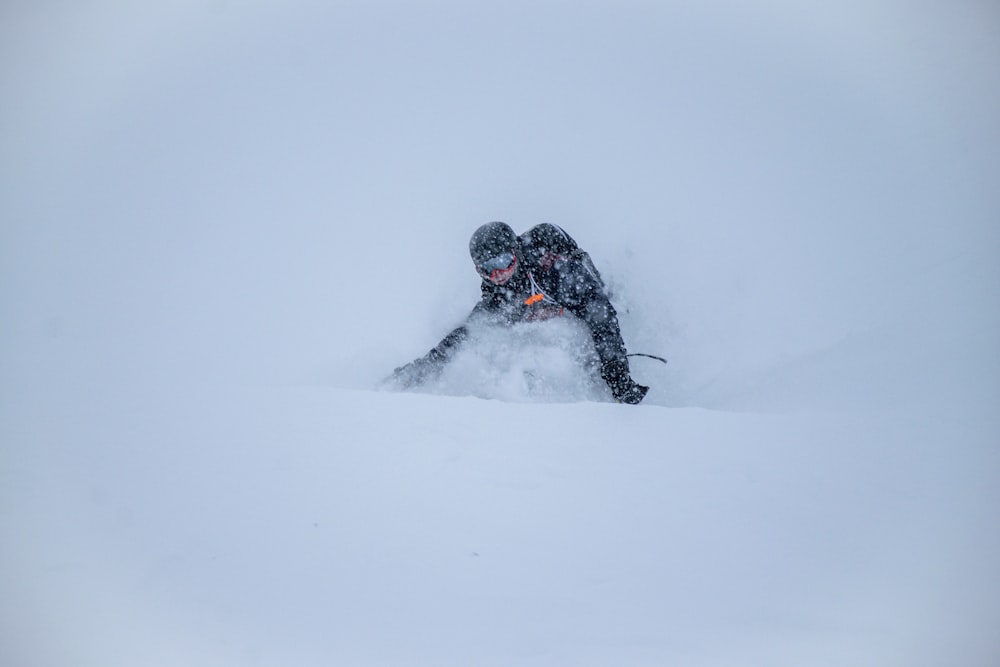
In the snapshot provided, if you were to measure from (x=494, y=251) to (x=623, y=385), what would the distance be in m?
1.02

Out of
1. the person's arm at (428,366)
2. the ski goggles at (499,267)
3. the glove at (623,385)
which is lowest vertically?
the glove at (623,385)

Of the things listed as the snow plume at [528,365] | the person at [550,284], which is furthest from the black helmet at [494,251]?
the snow plume at [528,365]

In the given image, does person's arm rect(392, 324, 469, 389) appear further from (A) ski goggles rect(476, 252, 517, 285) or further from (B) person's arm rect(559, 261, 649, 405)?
(B) person's arm rect(559, 261, 649, 405)

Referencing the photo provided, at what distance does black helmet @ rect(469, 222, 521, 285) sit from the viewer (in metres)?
2.52

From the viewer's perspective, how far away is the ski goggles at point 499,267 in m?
2.52

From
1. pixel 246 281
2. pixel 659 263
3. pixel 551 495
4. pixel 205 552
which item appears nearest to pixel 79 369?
pixel 246 281

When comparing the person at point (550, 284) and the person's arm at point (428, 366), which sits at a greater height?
the person at point (550, 284)

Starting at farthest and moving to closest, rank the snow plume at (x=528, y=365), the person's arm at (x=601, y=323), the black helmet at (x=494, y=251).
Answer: the snow plume at (x=528, y=365) → the person's arm at (x=601, y=323) → the black helmet at (x=494, y=251)

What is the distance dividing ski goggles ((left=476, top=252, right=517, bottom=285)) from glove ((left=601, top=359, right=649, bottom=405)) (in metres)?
0.76

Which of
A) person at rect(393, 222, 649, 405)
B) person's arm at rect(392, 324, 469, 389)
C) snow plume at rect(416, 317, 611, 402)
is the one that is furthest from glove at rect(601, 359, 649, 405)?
person's arm at rect(392, 324, 469, 389)

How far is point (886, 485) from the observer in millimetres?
2139

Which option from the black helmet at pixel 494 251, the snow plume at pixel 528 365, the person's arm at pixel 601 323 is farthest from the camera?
the snow plume at pixel 528 365

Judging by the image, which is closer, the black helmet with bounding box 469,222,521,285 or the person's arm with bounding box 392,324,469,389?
the black helmet with bounding box 469,222,521,285

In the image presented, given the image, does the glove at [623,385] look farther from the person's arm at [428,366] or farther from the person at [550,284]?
the person's arm at [428,366]
